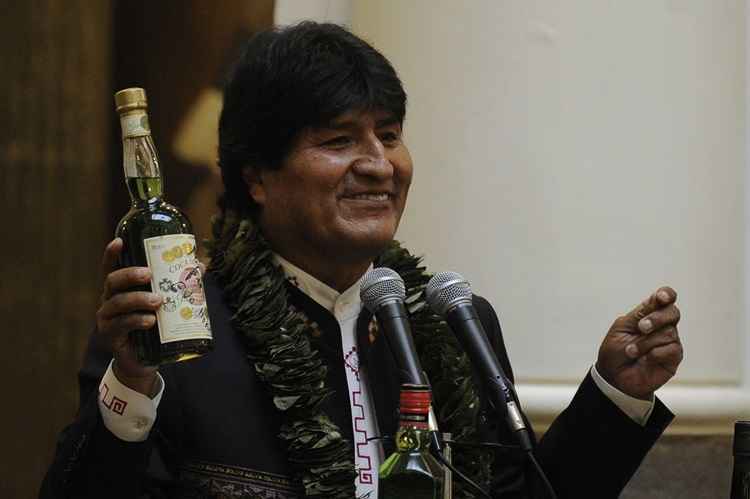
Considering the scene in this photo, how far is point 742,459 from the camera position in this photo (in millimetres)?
2395

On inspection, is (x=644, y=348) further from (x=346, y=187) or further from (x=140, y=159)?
(x=140, y=159)

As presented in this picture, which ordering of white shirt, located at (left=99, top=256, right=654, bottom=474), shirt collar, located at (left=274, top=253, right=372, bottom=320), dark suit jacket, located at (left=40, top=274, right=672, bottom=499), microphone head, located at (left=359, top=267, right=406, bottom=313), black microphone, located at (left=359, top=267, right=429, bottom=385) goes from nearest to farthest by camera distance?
black microphone, located at (left=359, top=267, right=429, bottom=385)
microphone head, located at (left=359, top=267, right=406, bottom=313)
white shirt, located at (left=99, top=256, right=654, bottom=474)
dark suit jacket, located at (left=40, top=274, right=672, bottom=499)
shirt collar, located at (left=274, top=253, right=372, bottom=320)

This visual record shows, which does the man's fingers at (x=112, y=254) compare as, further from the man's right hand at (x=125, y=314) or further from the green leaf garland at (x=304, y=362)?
the green leaf garland at (x=304, y=362)

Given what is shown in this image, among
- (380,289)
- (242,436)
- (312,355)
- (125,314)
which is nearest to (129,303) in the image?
(125,314)

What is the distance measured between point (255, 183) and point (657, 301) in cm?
96

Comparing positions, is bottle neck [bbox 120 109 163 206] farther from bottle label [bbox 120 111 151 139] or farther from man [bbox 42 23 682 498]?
man [bbox 42 23 682 498]

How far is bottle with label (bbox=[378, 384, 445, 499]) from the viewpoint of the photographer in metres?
2.18

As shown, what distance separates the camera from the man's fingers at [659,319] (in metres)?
2.66

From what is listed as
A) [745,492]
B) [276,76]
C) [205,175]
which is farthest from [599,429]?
[205,175]

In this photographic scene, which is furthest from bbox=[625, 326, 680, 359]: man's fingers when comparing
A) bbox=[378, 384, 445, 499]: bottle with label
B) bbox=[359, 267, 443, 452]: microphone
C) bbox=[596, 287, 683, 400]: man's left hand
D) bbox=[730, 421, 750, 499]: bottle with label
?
bbox=[378, 384, 445, 499]: bottle with label

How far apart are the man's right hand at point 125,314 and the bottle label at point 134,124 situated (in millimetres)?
193

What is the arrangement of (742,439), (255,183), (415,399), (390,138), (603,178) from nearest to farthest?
(415,399), (742,439), (390,138), (255,183), (603,178)

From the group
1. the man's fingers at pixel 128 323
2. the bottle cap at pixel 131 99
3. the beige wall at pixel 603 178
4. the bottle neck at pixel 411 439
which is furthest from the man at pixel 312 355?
the beige wall at pixel 603 178

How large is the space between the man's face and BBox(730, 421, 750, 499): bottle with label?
89 centimetres
